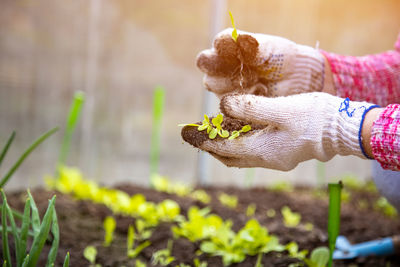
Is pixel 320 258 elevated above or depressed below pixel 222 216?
above

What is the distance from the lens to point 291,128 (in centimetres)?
80

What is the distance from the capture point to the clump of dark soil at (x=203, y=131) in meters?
0.84

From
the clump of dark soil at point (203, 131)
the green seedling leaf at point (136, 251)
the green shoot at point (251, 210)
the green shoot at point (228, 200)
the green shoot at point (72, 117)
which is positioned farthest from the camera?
the green shoot at point (228, 200)

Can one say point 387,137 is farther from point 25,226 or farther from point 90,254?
point 90,254

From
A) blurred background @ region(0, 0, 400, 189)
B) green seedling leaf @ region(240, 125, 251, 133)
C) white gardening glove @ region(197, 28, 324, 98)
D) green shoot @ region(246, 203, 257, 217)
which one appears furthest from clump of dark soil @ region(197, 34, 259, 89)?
blurred background @ region(0, 0, 400, 189)

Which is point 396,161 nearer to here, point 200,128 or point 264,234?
point 200,128

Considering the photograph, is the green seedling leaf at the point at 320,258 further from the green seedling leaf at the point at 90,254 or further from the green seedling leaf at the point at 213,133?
the green seedling leaf at the point at 90,254

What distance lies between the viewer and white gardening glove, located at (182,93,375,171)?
79 centimetres

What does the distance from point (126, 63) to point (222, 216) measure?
53.4 inches

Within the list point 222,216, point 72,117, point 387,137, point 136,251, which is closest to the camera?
point 387,137

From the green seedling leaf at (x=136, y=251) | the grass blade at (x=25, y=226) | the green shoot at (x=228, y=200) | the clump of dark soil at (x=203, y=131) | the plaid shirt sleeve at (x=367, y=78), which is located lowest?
the green shoot at (x=228, y=200)

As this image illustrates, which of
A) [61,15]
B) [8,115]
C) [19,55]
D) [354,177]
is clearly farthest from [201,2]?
[354,177]

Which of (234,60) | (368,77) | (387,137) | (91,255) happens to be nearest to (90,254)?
(91,255)

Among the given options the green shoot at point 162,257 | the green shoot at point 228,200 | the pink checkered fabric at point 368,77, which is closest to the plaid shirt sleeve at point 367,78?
the pink checkered fabric at point 368,77
